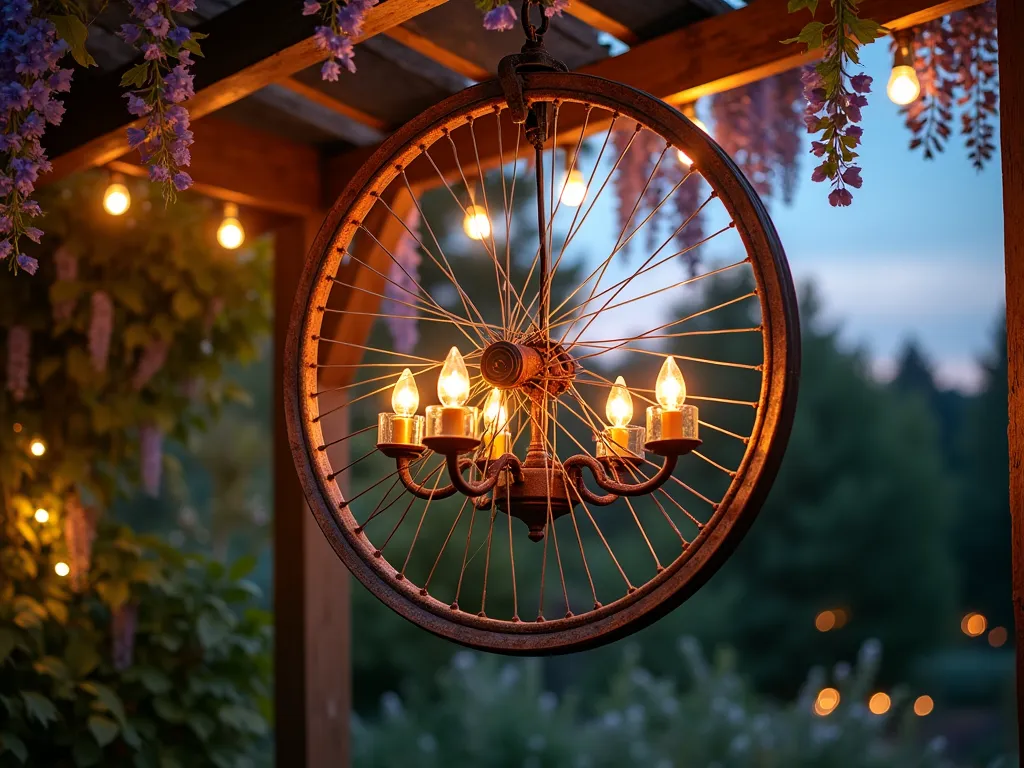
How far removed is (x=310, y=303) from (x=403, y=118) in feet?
5.07

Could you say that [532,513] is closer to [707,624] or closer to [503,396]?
[503,396]

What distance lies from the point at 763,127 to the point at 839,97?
5.39ft

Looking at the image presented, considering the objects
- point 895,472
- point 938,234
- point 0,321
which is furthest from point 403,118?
point 938,234

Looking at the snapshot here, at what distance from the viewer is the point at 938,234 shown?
38.9ft

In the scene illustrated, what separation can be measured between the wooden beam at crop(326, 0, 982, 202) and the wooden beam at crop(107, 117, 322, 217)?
87cm

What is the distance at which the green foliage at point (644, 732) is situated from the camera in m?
4.02

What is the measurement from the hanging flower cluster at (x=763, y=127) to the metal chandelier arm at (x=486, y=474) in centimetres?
A: 176

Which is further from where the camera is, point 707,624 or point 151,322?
point 707,624

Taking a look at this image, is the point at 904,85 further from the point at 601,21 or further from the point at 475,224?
the point at 475,224

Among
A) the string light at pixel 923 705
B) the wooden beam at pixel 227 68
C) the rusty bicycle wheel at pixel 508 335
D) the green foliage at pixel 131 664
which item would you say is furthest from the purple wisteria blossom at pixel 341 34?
the string light at pixel 923 705

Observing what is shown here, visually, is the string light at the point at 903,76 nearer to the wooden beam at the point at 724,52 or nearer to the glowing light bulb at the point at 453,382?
the wooden beam at the point at 724,52

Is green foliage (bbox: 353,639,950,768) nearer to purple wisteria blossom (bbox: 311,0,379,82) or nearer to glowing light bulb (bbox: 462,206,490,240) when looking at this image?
glowing light bulb (bbox: 462,206,490,240)

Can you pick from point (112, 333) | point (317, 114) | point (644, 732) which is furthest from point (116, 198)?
point (644, 732)

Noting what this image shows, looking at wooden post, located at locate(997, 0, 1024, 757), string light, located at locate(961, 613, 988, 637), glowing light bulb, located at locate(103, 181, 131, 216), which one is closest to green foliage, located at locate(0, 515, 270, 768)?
glowing light bulb, located at locate(103, 181, 131, 216)
